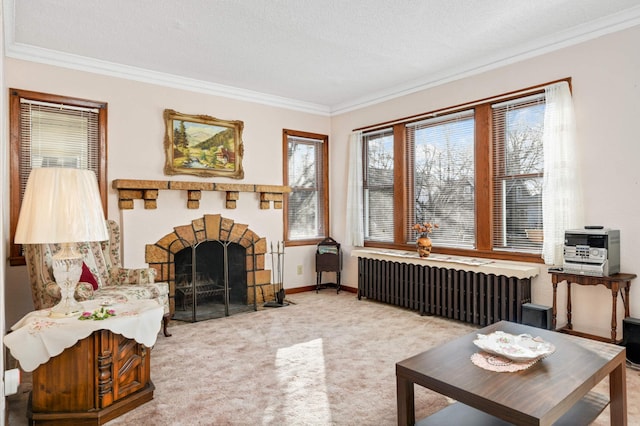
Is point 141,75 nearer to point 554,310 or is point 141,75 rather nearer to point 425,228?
point 425,228

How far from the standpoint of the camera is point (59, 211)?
7.07 ft

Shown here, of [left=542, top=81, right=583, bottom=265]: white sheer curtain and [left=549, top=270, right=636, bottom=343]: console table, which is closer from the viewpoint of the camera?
[left=549, top=270, right=636, bottom=343]: console table

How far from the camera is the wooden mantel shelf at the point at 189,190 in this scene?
413 centimetres

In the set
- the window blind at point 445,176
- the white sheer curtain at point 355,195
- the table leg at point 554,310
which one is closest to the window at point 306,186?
the white sheer curtain at point 355,195

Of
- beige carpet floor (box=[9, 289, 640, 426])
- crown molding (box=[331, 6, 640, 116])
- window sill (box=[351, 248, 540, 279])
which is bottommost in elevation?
beige carpet floor (box=[9, 289, 640, 426])

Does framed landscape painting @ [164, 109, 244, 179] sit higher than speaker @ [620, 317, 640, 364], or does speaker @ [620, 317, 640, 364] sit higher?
framed landscape painting @ [164, 109, 244, 179]

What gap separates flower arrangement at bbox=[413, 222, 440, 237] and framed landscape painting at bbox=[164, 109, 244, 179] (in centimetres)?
234

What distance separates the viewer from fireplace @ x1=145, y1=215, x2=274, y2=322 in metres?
4.46

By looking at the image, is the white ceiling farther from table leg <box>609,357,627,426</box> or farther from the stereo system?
table leg <box>609,357,627,426</box>

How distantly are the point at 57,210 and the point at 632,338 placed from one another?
4013mm

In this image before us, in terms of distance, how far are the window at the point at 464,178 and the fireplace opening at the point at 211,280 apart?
187 cm

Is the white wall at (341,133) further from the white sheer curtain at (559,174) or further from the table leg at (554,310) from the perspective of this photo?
the table leg at (554,310)

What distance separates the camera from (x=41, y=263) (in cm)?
308

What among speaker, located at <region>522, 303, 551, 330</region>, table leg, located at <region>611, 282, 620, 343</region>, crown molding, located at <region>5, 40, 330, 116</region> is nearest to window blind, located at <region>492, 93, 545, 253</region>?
speaker, located at <region>522, 303, 551, 330</region>
